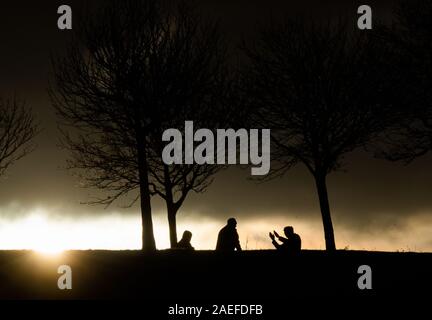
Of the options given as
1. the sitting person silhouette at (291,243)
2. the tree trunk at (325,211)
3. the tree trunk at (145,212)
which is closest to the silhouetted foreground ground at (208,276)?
the sitting person silhouette at (291,243)

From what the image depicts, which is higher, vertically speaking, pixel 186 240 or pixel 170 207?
pixel 170 207

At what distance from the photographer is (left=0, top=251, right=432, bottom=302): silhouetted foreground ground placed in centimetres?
1800

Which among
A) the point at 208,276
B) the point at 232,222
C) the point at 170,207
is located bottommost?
the point at 208,276

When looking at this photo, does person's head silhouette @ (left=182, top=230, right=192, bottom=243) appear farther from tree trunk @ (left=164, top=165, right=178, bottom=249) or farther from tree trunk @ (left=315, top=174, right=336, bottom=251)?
tree trunk @ (left=315, top=174, right=336, bottom=251)


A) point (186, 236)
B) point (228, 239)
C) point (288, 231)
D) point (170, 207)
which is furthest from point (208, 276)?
point (170, 207)

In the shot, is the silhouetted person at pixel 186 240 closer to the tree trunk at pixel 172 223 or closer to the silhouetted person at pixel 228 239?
the silhouetted person at pixel 228 239

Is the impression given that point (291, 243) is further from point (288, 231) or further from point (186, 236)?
point (186, 236)

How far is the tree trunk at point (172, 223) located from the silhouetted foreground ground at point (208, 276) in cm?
643

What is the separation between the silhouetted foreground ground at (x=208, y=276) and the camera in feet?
59.1

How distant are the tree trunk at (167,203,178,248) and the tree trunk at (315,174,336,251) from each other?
680cm

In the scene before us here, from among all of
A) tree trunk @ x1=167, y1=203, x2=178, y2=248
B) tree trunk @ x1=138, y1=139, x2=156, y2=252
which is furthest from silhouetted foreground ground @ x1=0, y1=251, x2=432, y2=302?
tree trunk @ x1=167, y1=203, x2=178, y2=248

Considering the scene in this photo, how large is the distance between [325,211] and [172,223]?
279 inches

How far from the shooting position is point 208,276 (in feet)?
64.3
